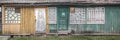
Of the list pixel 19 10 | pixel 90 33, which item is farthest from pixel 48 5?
pixel 90 33

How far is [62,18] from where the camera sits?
23.6m

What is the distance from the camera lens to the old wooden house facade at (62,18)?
77.1 feet

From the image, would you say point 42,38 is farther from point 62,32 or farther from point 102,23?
point 102,23

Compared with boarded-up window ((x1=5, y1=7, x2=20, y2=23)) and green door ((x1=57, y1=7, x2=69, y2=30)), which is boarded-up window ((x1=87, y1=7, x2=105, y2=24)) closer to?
green door ((x1=57, y1=7, x2=69, y2=30))

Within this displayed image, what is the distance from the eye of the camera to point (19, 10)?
77.3ft

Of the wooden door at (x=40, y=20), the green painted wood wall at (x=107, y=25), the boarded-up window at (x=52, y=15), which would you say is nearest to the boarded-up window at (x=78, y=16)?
the green painted wood wall at (x=107, y=25)

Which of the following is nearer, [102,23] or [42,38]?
[42,38]

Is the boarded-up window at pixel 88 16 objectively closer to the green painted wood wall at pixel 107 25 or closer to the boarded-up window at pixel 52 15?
the green painted wood wall at pixel 107 25

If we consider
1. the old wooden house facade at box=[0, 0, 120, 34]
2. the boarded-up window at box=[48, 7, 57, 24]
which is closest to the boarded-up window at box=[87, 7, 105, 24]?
the old wooden house facade at box=[0, 0, 120, 34]

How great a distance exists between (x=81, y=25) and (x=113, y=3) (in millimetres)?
2914

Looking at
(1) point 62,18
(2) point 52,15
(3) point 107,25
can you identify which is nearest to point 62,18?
(1) point 62,18

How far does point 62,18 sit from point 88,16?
1.99 meters

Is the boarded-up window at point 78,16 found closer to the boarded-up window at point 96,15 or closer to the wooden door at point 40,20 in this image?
the boarded-up window at point 96,15

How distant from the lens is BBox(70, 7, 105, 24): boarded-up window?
23531 mm
